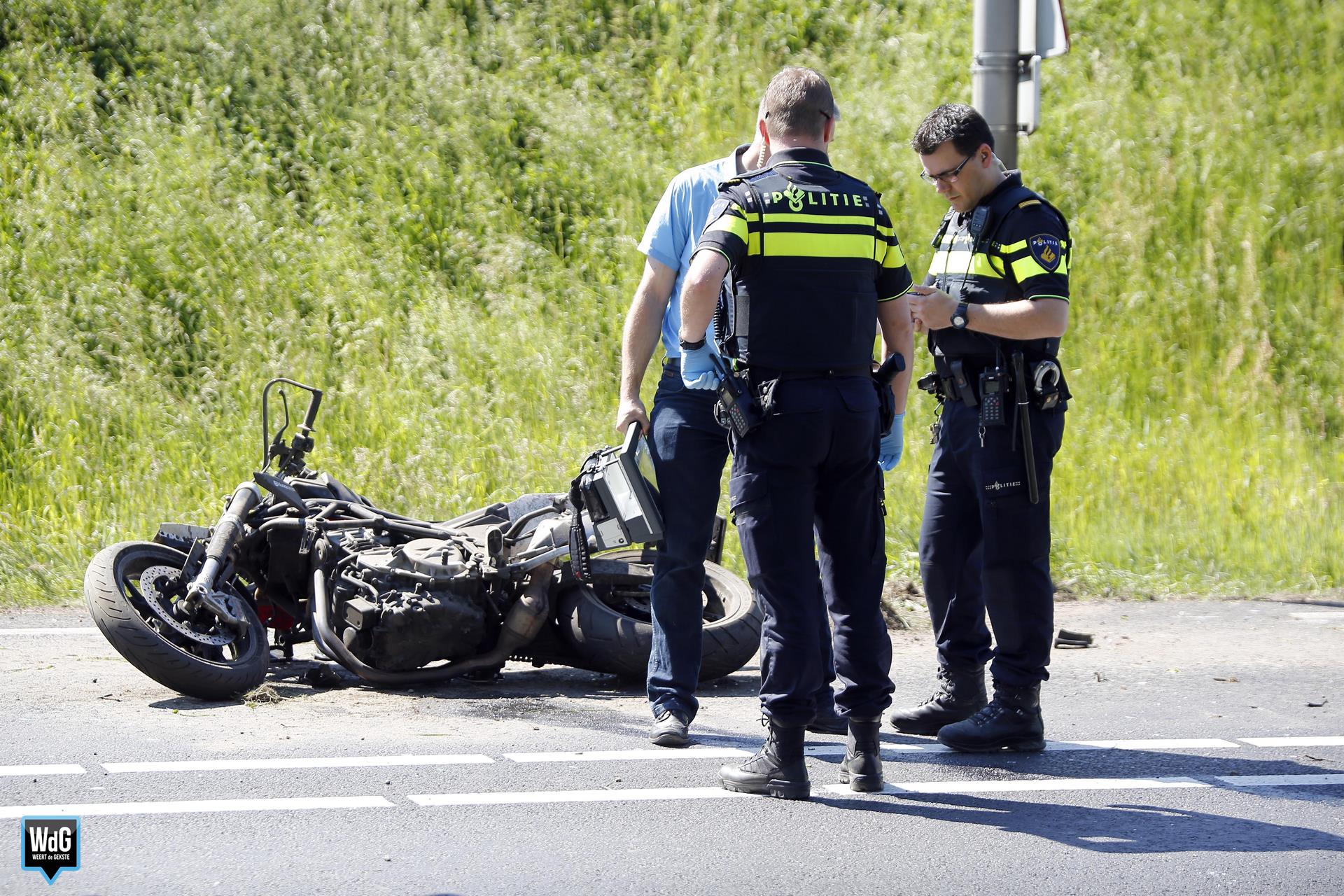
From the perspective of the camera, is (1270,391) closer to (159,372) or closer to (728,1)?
(728,1)

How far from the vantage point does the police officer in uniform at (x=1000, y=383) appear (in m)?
4.82

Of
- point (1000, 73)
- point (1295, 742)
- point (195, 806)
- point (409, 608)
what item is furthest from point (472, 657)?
point (1000, 73)

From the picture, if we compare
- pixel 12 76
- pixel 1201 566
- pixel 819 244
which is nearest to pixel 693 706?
pixel 819 244

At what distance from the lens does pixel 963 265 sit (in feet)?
16.4

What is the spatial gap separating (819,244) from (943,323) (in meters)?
0.76

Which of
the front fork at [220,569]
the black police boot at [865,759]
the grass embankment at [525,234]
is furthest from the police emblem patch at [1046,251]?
the grass embankment at [525,234]

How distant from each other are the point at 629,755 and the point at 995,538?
4.58ft

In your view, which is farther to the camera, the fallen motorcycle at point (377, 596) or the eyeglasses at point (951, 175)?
the fallen motorcycle at point (377, 596)

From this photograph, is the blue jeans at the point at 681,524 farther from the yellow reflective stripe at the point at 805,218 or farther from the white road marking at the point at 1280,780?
the white road marking at the point at 1280,780

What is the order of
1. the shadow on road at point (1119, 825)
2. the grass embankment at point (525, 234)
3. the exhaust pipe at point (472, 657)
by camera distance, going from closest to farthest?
the shadow on road at point (1119, 825) < the exhaust pipe at point (472, 657) < the grass embankment at point (525, 234)

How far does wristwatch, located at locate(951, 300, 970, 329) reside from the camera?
15.8 ft

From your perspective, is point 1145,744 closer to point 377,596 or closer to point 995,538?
point 995,538

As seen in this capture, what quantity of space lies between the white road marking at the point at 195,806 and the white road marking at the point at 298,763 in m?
0.33

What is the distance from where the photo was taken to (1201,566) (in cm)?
848
